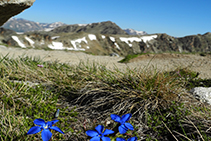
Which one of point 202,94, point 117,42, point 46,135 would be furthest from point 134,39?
point 46,135

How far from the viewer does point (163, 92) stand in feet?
7.36

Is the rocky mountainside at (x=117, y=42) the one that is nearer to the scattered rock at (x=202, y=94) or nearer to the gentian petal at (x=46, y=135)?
the scattered rock at (x=202, y=94)

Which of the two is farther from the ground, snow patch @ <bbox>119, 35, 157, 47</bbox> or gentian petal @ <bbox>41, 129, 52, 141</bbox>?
snow patch @ <bbox>119, 35, 157, 47</bbox>

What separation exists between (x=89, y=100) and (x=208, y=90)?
5.50ft

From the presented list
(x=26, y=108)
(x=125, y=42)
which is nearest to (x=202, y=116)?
(x=26, y=108)

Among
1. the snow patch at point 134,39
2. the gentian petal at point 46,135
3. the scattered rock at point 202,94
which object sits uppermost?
the snow patch at point 134,39

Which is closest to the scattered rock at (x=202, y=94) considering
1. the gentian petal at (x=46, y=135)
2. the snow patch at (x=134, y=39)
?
the gentian petal at (x=46, y=135)

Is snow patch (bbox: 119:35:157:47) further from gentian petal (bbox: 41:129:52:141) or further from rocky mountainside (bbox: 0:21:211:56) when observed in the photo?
gentian petal (bbox: 41:129:52:141)

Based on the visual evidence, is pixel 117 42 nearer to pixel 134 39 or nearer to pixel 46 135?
pixel 134 39

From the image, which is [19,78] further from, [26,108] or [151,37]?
[151,37]

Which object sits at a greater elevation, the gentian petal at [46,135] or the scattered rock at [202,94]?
the gentian petal at [46,135]

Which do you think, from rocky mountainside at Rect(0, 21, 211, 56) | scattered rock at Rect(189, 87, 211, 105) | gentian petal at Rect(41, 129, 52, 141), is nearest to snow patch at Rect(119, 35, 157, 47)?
rocky mountainside at Rect(0, 21, 211, 56)

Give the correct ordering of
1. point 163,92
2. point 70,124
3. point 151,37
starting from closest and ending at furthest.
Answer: point 70,124 → point 163,92 → point 151,37

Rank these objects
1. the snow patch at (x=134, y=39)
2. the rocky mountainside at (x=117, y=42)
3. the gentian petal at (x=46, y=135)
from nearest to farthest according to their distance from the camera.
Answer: the gentian petal at (x=46, y=135) < the rocky mountainside at (x=117, y=42) < the snow patch at (x=134, y=39)
